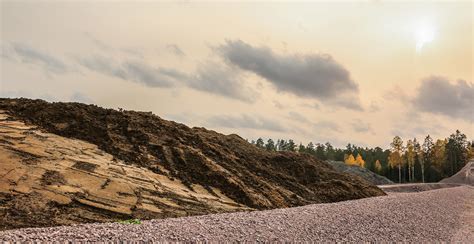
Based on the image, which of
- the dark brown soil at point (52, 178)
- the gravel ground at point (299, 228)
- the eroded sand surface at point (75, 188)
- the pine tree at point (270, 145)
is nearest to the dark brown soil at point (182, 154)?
the eroded sand surface at point (75, 188)

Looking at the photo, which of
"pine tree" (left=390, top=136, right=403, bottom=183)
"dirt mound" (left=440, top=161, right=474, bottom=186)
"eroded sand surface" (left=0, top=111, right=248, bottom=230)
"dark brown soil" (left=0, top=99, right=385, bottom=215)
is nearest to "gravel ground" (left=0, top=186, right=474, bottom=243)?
"eroded sand surface" (left=0, top=111, right=248, bottom=230)

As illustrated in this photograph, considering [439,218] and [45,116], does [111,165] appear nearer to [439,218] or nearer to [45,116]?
[45,116]

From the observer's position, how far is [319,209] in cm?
1678

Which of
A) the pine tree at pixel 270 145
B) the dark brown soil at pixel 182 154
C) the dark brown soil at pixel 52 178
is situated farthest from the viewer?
the pine tree at pixel 270 145

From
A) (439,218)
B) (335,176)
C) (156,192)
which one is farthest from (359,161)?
(156,192)

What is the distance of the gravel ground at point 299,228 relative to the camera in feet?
32.1

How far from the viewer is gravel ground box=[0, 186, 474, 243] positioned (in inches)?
385

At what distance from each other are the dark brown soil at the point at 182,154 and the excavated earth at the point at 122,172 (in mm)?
49

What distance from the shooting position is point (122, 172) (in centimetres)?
1645

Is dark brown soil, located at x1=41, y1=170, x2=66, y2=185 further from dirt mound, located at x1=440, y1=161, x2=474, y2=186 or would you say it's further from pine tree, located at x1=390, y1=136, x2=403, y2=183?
pine tree, located at x1=390, y1=136, x2=403, y2=183

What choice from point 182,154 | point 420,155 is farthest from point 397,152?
point 182,154

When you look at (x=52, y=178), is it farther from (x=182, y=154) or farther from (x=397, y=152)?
(x=397, y=152)

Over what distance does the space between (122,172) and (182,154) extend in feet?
14.1

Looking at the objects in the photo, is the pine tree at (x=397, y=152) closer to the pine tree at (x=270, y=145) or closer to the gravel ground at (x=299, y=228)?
the pine tree at (x=270, y=145)
